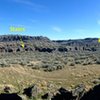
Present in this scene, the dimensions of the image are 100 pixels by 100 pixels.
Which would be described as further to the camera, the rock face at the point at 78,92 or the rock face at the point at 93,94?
the rock face at the point at 78,92

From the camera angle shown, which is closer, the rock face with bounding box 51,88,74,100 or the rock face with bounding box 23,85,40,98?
the rock face with bounding box 51,88,74,100

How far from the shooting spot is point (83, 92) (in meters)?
27.2

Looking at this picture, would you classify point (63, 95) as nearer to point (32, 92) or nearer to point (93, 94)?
point (32, 92)

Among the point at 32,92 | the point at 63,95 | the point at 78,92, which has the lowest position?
the point at 63,95

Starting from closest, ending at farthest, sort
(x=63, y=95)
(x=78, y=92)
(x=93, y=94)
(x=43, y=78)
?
(x=93, y=94), (x=78, y=92), (x=63, y=95), (x=43, y=78)

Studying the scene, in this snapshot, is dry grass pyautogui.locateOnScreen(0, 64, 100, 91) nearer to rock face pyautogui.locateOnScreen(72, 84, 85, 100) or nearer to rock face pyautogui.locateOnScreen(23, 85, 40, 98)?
rock face pyautogui.locateOnScreen(23, 85, 40, 98)

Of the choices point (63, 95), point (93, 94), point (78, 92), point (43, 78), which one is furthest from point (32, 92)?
point (43, 78)

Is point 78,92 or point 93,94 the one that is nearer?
point 93,94

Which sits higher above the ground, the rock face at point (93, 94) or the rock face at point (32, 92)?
the rock face at point (93, 94)

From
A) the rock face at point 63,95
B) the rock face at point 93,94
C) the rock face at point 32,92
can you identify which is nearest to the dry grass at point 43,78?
the rock face at point 32,92

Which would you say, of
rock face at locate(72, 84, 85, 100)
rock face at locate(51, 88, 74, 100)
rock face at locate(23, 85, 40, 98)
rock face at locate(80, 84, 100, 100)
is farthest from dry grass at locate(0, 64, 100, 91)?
rock face at locate(80, 84, 100, 100)

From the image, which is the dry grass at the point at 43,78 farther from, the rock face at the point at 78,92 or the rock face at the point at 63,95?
the rock face at the point at 63,95

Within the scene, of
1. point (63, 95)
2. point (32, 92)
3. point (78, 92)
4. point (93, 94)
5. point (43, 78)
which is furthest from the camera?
point (43, 78)

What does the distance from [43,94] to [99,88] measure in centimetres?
761
